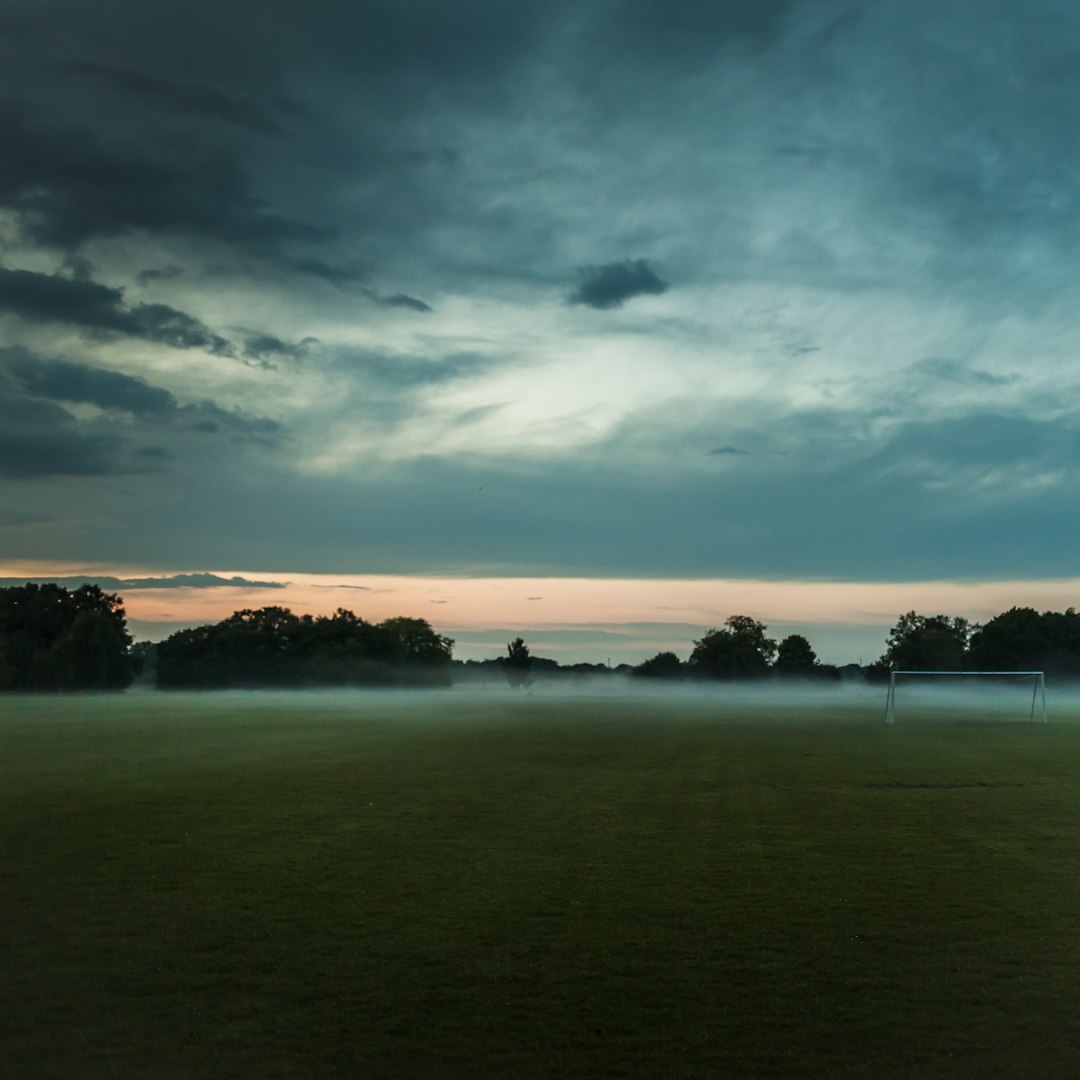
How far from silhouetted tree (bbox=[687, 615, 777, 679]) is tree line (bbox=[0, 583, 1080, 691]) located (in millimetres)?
23208

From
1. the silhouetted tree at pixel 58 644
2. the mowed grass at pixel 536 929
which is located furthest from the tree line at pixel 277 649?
the mowed grass at pixel 536 929

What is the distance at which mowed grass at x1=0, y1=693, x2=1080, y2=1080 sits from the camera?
6.70 meters

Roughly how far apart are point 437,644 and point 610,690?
25.0 metres

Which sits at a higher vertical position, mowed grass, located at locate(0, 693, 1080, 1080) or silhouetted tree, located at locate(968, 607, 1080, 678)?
silhouetted tree, located at locate(968, 607, 1080, 678)

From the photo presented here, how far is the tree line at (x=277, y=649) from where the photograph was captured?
375 feet

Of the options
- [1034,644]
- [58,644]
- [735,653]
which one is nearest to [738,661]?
[735,653]

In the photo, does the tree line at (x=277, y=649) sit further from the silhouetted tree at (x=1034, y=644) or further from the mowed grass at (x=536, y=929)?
the mowed grass at (x=536, y=929)

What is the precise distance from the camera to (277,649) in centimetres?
13525

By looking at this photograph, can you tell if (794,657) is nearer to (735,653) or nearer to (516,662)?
(735,653)

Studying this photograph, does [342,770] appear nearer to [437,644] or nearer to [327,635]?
[327,635]

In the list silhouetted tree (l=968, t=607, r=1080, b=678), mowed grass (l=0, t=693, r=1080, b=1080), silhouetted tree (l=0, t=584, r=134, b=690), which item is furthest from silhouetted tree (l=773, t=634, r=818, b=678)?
mowed grass (l=0, t=693, r=1080, b=1080)

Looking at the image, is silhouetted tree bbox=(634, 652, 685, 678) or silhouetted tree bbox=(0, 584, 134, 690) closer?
silhouetted tree bbox=(0, 584, 134, 690)

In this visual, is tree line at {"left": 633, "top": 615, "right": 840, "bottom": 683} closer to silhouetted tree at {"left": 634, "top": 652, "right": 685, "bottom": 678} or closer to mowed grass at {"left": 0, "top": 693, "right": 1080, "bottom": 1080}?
silhouetted tree at {"left": 634, "top": 652, "right": 685, "bottom": 678}

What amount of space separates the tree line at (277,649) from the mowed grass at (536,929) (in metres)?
103
